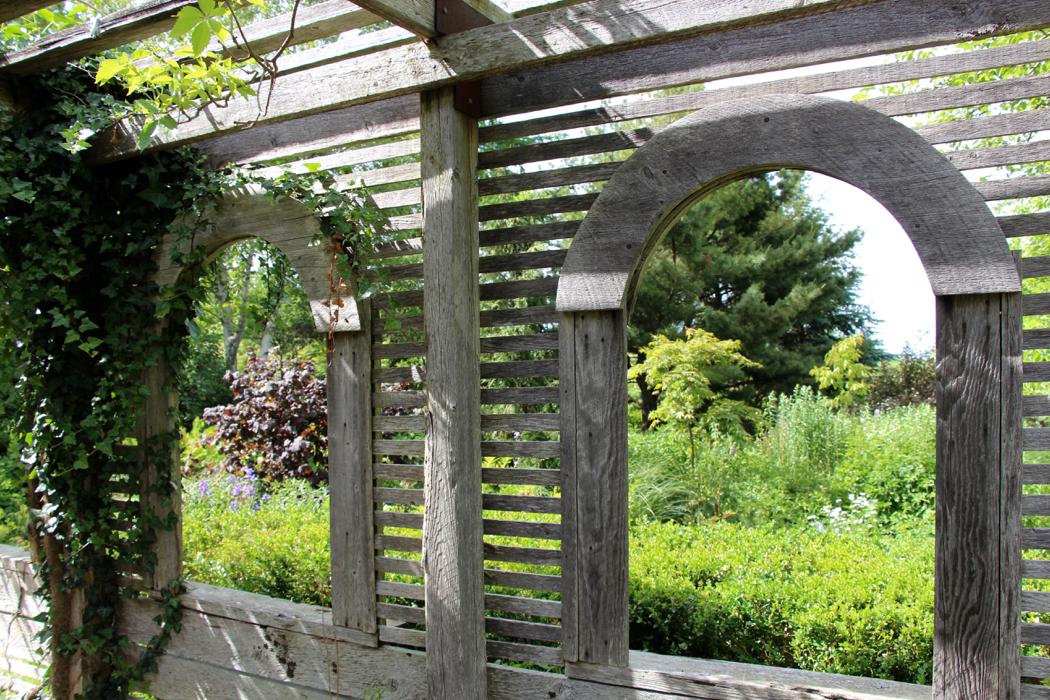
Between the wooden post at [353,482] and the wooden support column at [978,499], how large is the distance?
2.26m

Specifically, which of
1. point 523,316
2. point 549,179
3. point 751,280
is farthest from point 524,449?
point 751,280

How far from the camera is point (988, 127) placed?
2.10 meters

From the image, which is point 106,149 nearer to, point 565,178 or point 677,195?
point 565,178

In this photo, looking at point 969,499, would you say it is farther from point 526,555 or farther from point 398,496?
point 398,496

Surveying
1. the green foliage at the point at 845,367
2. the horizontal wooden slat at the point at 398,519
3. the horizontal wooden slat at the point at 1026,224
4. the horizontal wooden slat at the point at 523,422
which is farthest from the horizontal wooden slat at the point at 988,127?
the green foliage at the point at 845,367

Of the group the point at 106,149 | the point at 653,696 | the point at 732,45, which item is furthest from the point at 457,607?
the point at 106,149

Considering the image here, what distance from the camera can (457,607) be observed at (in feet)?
8.63

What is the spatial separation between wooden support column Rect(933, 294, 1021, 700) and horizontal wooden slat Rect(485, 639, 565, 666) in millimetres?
1308

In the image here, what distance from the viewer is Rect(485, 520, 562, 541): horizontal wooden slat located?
266cm

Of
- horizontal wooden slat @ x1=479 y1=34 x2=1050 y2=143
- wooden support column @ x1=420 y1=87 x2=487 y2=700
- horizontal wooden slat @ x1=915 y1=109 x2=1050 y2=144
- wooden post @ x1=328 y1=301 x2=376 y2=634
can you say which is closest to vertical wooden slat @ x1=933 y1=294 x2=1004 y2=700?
horizontal wooden slat @ x1=915 y1=109 x2=1050 y2=144

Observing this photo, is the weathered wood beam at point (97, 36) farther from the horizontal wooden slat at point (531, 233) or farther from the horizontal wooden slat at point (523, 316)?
the horizontal wooden slat at point (523, 316)

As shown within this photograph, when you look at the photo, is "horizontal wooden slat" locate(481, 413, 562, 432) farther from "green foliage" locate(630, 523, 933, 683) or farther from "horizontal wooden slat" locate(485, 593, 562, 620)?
"green foliage" locate(630, 523, 933, 683)

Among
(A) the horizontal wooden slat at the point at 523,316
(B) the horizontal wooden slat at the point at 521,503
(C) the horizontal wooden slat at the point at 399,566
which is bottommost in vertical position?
(C) the horizontal wooden slat at the point at 399,566

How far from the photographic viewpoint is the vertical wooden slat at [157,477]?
3.73 meters
